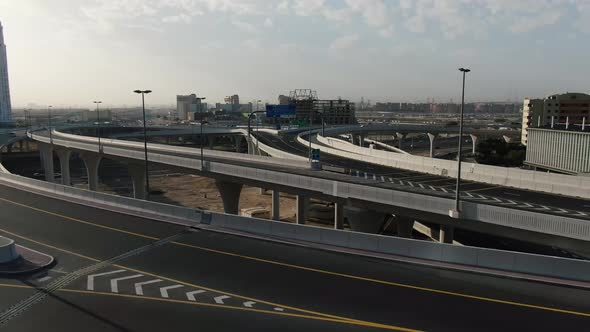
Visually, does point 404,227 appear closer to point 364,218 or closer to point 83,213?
point 364,218

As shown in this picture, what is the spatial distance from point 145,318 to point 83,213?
75.6ft

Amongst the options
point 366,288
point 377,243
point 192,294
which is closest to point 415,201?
point 377,243

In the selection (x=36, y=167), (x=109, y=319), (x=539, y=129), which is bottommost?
(x=36, y=167)

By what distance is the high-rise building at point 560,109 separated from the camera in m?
152

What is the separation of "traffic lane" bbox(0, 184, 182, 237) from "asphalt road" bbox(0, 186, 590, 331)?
12.3 ft

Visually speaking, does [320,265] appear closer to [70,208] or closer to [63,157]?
[70,208]

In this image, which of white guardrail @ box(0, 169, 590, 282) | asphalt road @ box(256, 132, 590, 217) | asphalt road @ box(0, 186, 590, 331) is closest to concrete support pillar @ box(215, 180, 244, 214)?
asphalt road @ box(256, 132, 590, 217)

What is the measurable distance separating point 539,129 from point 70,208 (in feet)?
219

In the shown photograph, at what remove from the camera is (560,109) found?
156 metres

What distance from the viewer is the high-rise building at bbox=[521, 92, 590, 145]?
498 ft

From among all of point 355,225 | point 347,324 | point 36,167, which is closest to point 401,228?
point 355,225

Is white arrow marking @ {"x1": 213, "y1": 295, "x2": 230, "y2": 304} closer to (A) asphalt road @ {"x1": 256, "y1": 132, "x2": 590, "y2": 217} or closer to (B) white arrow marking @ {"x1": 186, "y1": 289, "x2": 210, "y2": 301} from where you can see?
(B) white arrow marking @ {"x1": 186, "y1": 289, "x2": 210, "y2": 301}

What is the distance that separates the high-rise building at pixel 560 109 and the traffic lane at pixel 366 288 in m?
150

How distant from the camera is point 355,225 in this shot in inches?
1513
